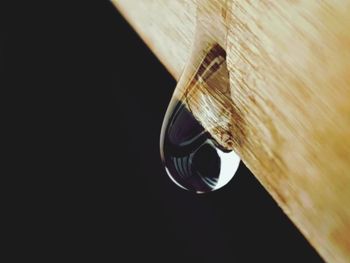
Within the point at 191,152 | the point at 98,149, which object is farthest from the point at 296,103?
the point at 98,149

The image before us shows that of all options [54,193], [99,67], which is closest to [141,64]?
[99,67]


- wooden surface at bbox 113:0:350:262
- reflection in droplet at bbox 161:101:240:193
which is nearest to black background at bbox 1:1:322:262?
reflection in droplet at bbox 161:101:240:193

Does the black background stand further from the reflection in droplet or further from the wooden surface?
the wooden surface

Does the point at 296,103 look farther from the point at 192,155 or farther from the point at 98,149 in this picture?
the point at 98,149

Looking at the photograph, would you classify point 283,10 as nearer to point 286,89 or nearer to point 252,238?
point 286,89

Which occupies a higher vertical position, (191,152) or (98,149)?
(98,149)
